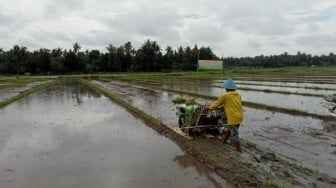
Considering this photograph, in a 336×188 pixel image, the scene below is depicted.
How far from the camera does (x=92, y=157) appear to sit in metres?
7.56

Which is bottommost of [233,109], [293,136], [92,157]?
[92,157]

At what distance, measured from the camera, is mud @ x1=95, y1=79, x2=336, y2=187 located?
19.5ft

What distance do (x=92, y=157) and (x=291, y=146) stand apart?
14.5ft

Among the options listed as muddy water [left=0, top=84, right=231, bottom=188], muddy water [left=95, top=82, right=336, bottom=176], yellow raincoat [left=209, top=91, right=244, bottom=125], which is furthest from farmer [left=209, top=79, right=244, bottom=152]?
muddy water [left=0, top=84, right=231, bottom=188]

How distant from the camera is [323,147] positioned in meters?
7.77

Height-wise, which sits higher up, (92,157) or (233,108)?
(233,108)

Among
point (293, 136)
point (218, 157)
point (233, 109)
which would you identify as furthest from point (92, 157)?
point (293, 136)

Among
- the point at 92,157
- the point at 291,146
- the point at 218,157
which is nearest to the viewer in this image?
the point at 218,157

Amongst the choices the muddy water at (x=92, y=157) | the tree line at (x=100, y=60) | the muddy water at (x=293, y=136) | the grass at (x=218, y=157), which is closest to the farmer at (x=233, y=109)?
the grass at (x=218, y=157)

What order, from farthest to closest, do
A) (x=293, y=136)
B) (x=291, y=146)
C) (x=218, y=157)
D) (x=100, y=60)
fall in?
(x=100, y=60) → (x=293, y=136) → (x=291, y=146) → (x=218, y=157)

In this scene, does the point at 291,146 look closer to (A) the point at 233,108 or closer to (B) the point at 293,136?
(B) the point at 293,136

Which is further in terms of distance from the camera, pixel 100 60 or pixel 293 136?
pixel 100 60

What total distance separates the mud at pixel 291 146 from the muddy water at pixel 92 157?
1.19 m

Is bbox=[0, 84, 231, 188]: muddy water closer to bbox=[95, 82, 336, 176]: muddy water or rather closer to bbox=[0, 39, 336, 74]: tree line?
bbox=[95, 82, 336, 176]: muddy water
